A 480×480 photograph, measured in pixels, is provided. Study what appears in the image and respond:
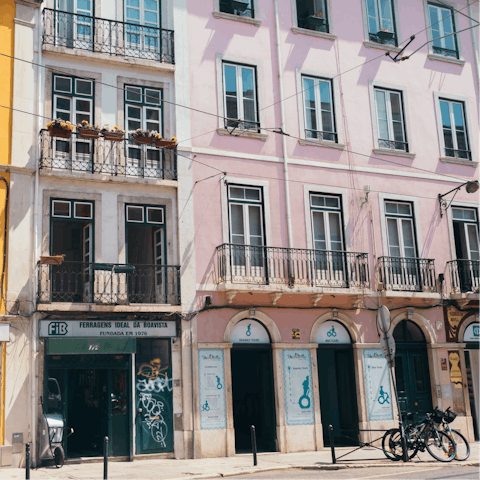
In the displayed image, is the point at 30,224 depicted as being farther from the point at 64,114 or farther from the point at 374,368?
the point at 374,368

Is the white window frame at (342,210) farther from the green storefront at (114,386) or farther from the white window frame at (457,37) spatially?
the white window frame at (457,37)

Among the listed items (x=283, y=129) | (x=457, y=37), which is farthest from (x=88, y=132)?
(x=457, y=37)

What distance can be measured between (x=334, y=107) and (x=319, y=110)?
51 centimetres

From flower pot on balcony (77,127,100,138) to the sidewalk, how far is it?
7394 mm

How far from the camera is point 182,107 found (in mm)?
17844

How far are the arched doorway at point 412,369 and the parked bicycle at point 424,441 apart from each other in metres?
4.63

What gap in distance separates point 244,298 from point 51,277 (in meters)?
4.79

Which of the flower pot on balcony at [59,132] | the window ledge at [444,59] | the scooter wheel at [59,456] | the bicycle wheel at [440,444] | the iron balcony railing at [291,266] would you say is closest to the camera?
the bicycle wheel at [440,444]

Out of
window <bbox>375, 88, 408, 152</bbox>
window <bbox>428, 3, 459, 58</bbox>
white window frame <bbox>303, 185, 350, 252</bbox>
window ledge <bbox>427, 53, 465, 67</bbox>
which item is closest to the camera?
white window frame <bbox>303, 185, 350, 252</bbox>

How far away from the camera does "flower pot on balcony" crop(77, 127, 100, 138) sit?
1596cm

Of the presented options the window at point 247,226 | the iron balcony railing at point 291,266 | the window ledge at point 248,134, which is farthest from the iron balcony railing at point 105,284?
the window ledge at point 248,134

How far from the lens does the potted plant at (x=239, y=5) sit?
19.2 meters

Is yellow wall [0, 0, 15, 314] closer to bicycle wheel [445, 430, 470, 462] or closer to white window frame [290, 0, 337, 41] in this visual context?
white window frame [290, 0, 337, 41]

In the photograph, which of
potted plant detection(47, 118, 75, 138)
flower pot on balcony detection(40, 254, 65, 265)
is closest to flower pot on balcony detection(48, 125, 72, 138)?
potted plant detection(47, 118, 75, 138)
